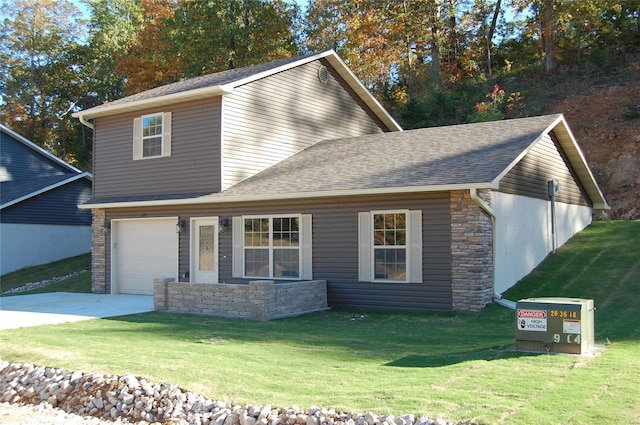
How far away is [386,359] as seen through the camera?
26.8 feet

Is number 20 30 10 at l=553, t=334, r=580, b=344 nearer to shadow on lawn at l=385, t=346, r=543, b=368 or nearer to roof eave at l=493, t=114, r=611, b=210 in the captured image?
shadow on lawn at l=385, t=346, r=543, b=368

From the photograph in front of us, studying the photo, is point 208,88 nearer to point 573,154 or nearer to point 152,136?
point 152,136

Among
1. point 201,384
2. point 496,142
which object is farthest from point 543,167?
point 201,384

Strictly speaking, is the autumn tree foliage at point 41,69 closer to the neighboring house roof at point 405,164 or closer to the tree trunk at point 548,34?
the neighboring house roof at point 405,164

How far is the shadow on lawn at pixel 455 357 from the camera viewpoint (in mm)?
7734

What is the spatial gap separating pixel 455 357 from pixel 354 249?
235 inches

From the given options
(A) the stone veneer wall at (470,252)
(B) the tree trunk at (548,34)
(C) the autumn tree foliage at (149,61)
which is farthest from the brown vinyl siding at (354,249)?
(B) the tree trunk at (548,34)

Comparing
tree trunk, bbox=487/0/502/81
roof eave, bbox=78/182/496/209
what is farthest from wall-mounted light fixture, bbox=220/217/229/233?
tree trunk, bbox=487/0/502/81

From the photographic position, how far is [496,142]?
48.0 feet

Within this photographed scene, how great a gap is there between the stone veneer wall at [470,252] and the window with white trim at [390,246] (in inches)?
30.3

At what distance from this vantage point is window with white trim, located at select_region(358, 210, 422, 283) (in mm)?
13023

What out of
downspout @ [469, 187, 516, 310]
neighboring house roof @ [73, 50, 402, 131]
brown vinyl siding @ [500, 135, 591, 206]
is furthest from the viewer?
neighboring house roof @ [73, 50, 402, 131]

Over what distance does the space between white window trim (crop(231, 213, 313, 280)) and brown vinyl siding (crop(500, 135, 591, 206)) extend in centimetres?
431

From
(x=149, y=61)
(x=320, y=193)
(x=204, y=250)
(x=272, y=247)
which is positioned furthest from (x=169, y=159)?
(x=149, y=61)
